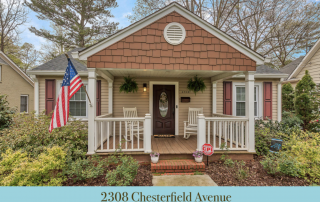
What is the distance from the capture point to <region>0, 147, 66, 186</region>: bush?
8.50ft

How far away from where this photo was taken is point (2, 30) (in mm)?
11867

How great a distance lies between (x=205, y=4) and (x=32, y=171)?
39.2 ft

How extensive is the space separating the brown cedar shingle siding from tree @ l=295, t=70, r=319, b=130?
150 inches

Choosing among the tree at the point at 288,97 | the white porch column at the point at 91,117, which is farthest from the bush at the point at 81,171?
the tree at the point at 288,97

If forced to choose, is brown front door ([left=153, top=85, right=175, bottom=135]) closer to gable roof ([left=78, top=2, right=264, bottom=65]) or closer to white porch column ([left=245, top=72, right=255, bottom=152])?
gable roof ([left=78, top=2, right=264, bottom=65])

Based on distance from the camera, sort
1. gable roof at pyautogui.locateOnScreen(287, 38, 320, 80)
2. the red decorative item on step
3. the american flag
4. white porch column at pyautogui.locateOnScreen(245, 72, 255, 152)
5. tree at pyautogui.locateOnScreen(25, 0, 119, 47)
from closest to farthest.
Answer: the american flag, the red decorative item on step, white porch column at pyautogui.locateOnScreen(245, 72, 255, 152), gable roof at pyautogui.locateOnScreen(287, 38, 320, 80), tree at pyautogui.locateOnScreen(25, 0, 119, 47)

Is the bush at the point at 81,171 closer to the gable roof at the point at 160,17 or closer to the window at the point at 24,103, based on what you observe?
the gable roof at the point at 160,17

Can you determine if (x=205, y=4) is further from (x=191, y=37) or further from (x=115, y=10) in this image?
(x=191, y=37)

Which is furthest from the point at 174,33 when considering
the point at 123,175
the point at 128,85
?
the point at 123,175

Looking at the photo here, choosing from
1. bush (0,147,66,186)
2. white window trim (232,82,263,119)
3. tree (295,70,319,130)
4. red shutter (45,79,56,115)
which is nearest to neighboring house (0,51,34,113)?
red shutter (45,79,56,115)

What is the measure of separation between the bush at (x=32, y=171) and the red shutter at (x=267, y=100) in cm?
660

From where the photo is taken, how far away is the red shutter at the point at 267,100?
6.07 metres

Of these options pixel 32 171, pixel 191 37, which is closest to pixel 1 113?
pixel 32 171

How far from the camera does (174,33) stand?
3896 mm
